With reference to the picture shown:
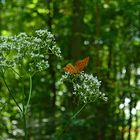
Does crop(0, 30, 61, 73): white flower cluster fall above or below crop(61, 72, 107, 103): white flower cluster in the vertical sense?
above

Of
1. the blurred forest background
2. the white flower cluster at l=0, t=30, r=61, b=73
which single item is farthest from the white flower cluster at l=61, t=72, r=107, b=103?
the blurred forest background

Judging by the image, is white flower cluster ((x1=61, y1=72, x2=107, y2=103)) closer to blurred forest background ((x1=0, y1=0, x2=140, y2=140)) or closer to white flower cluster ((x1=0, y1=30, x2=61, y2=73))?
white flower cluster ((x1=0, y1=30, x2=61, y2=73))

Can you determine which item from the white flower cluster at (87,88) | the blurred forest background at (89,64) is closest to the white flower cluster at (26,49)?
the white flower cluster at (87,88)

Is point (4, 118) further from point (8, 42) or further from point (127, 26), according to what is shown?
point (8, 42)

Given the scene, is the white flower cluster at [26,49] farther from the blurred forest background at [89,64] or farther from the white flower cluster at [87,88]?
the blurred forest background at [89,64]

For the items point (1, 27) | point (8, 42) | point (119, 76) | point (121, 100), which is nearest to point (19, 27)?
point (1, 27)

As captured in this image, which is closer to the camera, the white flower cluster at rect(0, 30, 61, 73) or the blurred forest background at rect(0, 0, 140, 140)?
the white flower cluster at rect(0, 30, 61, 73)

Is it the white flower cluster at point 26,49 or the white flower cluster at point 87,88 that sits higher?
the white flower cluster at point 26,49

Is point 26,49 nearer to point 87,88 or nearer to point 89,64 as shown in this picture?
point 87,88

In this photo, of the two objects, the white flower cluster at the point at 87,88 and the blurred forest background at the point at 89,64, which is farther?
the blurred forest background at the point at 89,64
